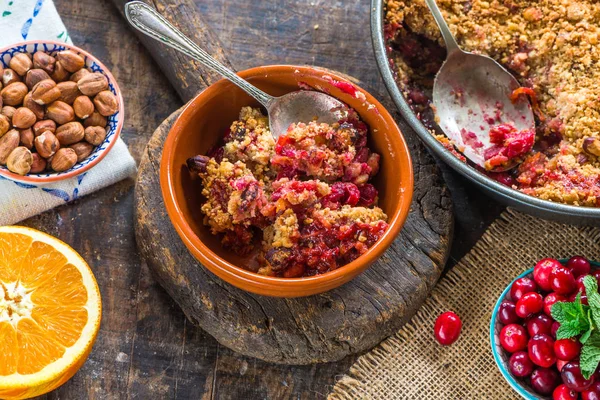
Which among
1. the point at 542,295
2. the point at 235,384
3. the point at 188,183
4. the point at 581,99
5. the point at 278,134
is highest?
the point at 581,99

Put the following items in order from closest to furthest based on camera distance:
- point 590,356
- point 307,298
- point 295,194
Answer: point 295,194 < point 590,356 < point 307,298

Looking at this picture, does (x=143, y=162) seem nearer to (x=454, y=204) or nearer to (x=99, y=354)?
(x=99, y=354)

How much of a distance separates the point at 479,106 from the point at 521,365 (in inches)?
37.4

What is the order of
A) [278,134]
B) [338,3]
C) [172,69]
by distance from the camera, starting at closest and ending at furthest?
[278,134] < [172,69] < [338,3]

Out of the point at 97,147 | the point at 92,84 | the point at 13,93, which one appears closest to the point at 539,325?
the point at 97,147

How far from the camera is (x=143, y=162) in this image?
278 cm

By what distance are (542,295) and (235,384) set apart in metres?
1.18

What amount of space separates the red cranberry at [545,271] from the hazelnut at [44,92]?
1825 millimetres

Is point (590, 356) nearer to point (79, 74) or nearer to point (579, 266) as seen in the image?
point (579, 266)

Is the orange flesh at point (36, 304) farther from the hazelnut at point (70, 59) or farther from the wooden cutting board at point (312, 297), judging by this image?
the hazelnut at point (70, 59)

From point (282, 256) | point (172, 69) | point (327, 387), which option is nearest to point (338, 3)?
point (172, 69)

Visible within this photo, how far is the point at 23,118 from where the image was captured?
265 centimetres

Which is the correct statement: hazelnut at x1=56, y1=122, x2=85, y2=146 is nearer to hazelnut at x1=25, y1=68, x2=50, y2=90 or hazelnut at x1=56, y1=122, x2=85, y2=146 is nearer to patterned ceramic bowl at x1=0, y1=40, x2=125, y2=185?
patterned ceramic bowl at x1=0, y1=40, x2=125, y2=185

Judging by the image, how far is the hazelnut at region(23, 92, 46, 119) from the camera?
2689mm
